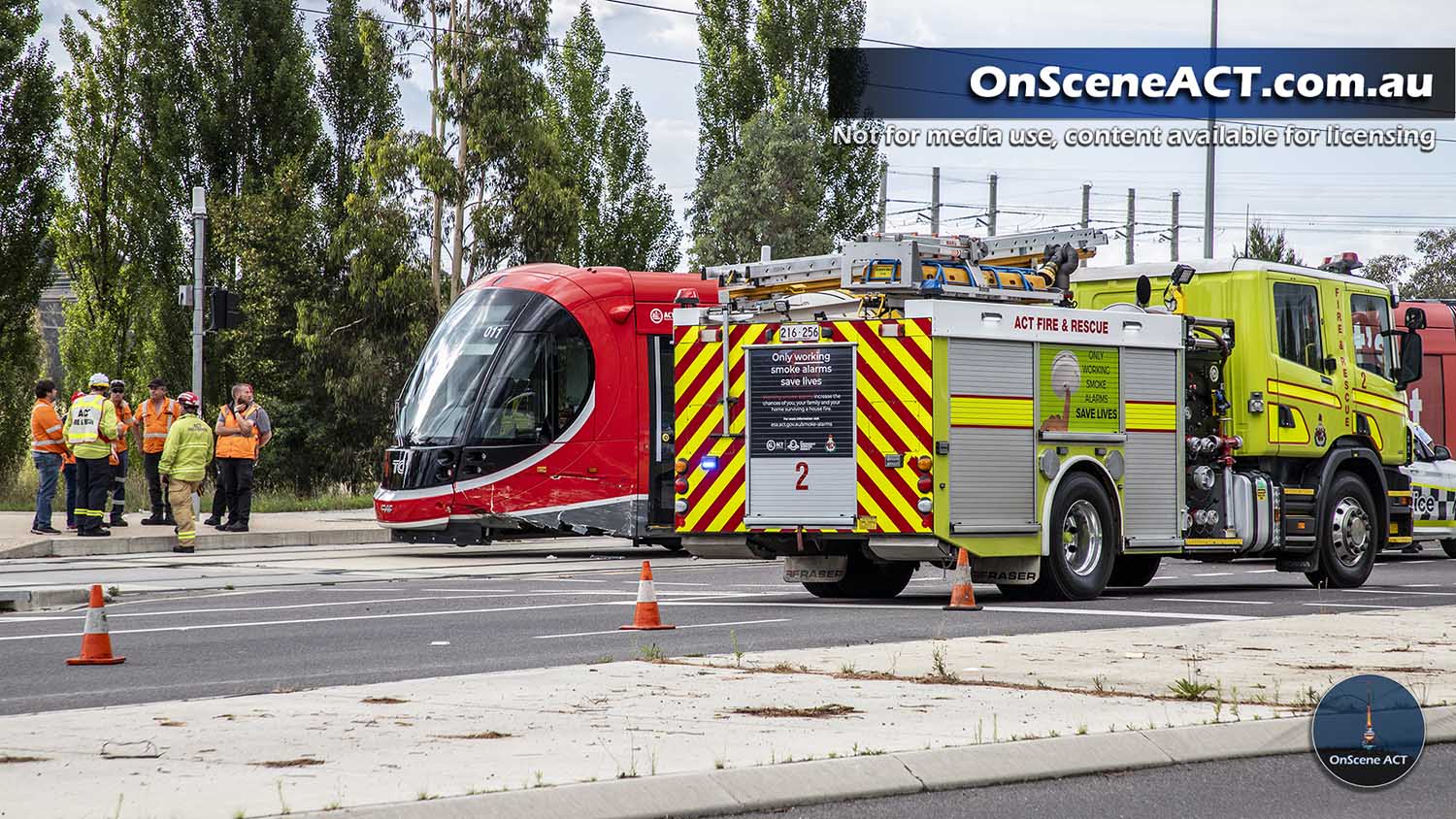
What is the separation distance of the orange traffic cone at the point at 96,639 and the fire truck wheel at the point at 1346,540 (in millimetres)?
10585

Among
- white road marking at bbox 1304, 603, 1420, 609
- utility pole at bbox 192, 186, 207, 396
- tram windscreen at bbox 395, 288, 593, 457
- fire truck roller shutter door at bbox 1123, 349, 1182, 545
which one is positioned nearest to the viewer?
white road marking at bbox 1304, 603, 1420, 609

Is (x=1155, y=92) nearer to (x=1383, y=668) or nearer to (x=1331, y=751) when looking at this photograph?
(x=1383, y=668)

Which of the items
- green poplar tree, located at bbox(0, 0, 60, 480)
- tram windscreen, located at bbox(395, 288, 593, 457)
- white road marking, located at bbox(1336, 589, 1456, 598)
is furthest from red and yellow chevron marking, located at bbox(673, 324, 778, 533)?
green poplar tree, located at bbox(0, 0, 60, 480)

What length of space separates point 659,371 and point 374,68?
73.6 ft

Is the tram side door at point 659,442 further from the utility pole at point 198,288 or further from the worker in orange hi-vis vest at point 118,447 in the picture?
the utility pole at point 198,288

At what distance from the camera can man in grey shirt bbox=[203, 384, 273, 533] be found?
23.4m

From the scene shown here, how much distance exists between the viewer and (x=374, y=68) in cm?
4069

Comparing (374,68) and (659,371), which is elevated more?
(374,68)

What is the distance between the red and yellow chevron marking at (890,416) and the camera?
13664mm

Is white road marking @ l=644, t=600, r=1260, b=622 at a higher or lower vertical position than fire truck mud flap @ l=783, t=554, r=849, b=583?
lower

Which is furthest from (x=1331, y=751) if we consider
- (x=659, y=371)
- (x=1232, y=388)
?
(x=659, y=371)

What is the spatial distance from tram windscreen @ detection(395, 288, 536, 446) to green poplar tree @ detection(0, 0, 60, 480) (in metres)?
21.3

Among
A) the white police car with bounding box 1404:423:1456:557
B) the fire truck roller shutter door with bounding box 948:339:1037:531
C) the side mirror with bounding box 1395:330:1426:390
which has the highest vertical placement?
the side mirror with bounding box 1395:330:1426:390

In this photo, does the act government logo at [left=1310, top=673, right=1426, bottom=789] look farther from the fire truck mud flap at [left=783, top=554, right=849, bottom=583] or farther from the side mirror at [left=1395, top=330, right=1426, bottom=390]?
the side mirror at [left=1395, top=330, right=1426, bottom=390]
